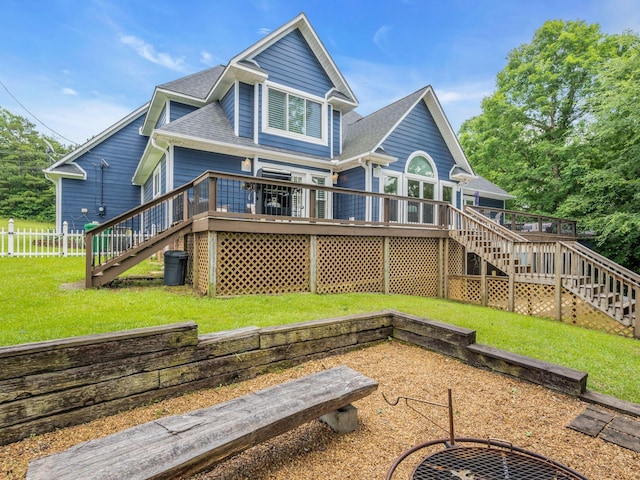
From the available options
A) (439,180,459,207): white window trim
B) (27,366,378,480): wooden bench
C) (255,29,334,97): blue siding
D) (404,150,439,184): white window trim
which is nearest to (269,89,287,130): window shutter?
(255,29,334,97): blue siding

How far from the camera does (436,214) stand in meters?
9.90

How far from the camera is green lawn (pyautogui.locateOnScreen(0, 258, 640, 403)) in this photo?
357 centimetres

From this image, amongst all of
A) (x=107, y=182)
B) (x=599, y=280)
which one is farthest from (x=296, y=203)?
(x=107, y=182)

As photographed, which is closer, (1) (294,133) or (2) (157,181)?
(1) (294,133)

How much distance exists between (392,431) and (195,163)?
9.32 metres

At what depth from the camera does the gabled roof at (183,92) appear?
11.4 metres

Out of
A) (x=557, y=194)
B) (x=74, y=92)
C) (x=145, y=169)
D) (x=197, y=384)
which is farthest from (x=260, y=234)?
(x=74, y=92)

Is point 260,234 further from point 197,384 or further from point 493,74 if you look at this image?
point 493,74

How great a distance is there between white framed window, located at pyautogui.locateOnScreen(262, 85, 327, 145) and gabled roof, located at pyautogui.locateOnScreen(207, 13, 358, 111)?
70cm

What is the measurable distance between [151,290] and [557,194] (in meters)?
20.1

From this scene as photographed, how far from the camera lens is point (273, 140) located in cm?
1072

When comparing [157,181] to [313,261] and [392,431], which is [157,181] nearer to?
[313,261]

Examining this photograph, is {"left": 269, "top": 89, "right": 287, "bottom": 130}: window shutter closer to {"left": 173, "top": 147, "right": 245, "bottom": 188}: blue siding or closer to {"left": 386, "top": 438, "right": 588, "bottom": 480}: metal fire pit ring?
{"left": 173, "top": 147, "right": 245, "bottom": 188}: blue siding

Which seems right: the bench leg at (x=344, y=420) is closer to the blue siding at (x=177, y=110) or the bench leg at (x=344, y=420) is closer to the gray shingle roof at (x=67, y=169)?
the blue siding at (x=177, y=110)
